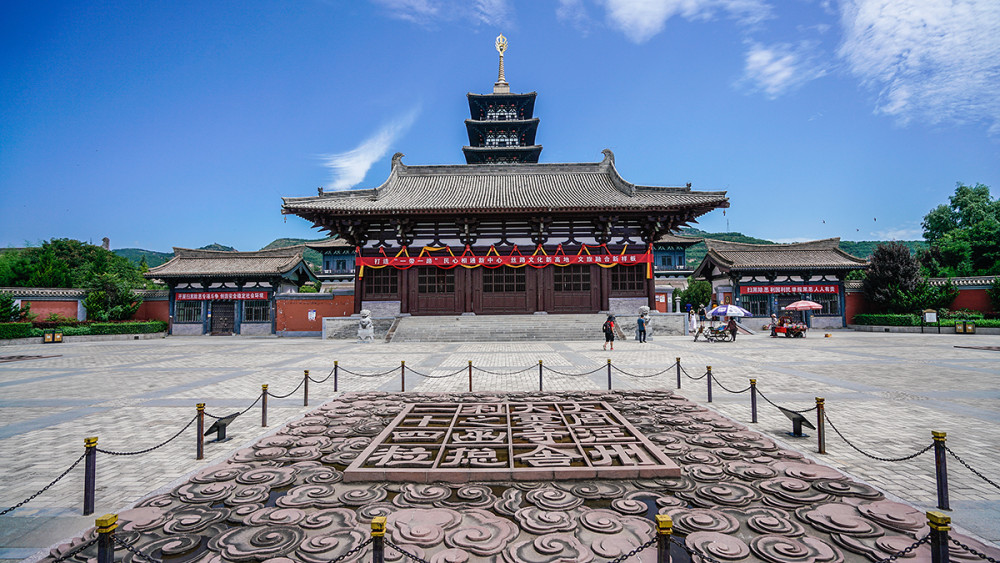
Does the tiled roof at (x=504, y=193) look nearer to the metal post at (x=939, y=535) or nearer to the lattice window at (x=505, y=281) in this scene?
the lattice window at (x=505, y=281)

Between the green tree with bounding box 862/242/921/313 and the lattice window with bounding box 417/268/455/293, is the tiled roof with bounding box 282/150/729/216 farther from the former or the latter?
the green tree with bounding box 862/242/921/313

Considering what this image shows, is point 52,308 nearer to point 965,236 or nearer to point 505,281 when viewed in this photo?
point 505,281

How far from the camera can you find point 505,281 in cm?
2291

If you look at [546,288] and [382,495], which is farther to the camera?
[546,288]

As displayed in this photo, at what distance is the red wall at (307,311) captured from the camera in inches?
997

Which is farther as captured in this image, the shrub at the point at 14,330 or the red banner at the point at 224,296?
the red banner at the point at 224,296

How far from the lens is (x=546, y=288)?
2275 cm

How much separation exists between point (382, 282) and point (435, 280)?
289cm

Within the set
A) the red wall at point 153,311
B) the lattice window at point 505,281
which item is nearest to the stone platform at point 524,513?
the lattice window at point 505,281

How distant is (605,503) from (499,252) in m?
19.5

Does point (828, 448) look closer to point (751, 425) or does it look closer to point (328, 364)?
point (751, 425)

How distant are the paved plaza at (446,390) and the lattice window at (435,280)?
6.74 meters

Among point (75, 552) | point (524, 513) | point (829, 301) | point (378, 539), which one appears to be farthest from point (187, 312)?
point (829, 301)

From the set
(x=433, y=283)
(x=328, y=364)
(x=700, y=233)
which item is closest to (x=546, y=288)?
(x=433, y=283)
